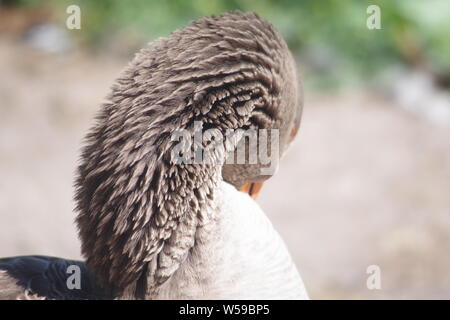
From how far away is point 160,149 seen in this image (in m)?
2.72

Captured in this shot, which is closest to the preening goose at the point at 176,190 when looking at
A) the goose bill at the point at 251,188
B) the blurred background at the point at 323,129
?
the goose bill at the point at 251,188

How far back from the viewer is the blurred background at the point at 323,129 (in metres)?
5.91

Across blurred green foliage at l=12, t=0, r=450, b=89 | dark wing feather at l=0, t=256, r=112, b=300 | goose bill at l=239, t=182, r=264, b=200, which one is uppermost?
blurred green foliage at l=12, t=0, r=450, b=89

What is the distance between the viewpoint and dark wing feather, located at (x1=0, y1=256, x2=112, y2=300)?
283 cm

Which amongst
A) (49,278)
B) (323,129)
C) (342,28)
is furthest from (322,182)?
(49,278)

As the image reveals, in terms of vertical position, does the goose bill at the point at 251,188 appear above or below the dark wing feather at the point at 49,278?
above

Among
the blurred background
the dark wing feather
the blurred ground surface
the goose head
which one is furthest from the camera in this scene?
the blurred background

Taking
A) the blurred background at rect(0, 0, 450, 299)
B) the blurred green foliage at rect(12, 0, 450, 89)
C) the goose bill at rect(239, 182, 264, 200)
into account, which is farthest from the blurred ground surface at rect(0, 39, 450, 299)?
the goose bill at rect(239, 182, 264, 200)

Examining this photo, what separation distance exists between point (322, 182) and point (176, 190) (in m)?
4.34

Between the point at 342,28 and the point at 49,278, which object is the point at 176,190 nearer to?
the point at 49,278

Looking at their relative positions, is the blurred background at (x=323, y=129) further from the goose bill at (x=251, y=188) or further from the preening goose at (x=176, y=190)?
the preening goose at (x=176, y=190)

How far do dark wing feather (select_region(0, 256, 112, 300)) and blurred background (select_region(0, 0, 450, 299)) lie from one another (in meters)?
2.60

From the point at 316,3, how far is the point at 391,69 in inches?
45.8

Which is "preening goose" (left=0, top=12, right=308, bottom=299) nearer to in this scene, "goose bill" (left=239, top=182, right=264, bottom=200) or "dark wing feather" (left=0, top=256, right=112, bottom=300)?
"dark wing feather" (left=0, top=256, right=112, bottom=300)
